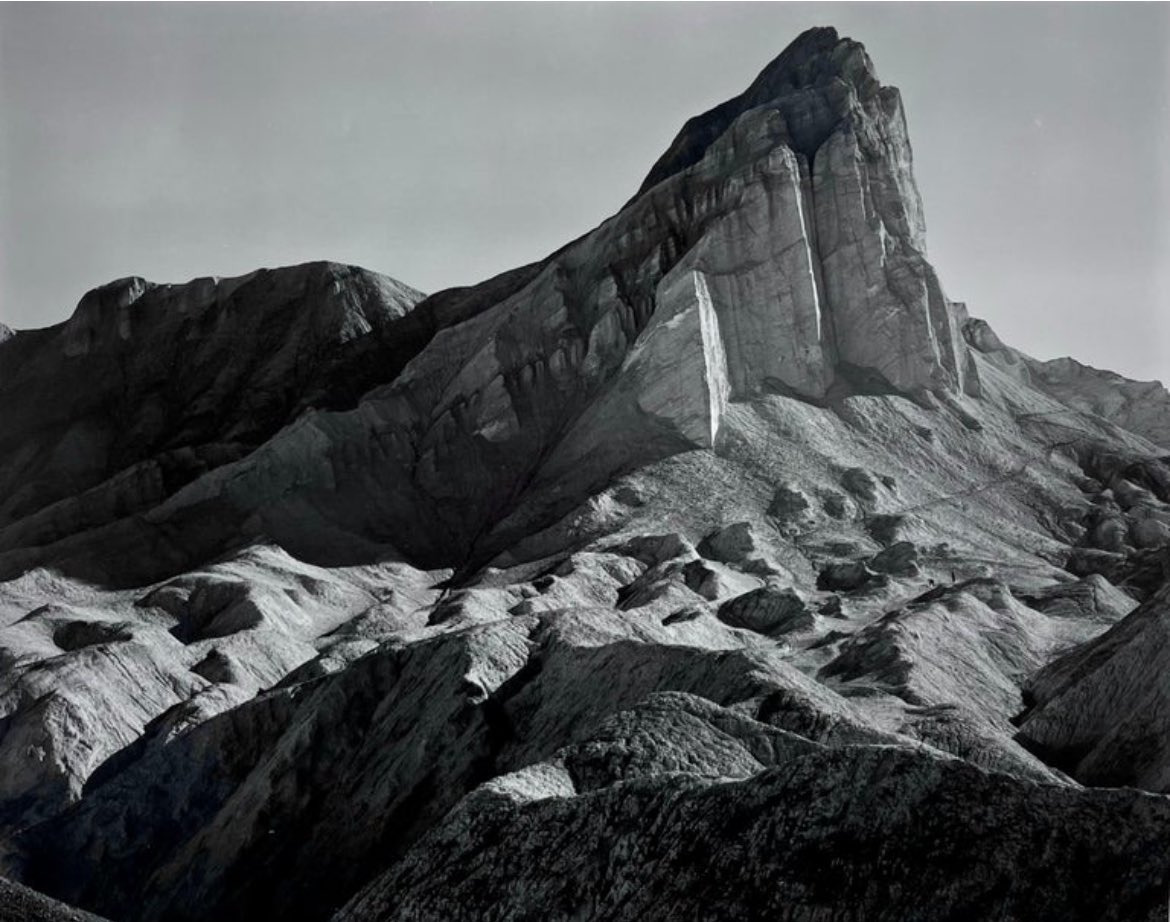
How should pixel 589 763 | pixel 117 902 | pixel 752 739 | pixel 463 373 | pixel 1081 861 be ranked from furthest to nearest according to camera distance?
1. pixel 463 373
2. pixel 117 902
3. pixel 752 739
4. pixel 589 763
5. pixel 1081 861

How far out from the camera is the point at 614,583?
82.8 m

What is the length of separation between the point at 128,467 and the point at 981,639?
68.2 metres

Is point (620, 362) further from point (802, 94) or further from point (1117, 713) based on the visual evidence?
point (1117, 713)

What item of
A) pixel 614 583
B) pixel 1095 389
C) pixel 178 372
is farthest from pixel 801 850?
pixel 1095 389

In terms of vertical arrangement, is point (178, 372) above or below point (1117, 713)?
above

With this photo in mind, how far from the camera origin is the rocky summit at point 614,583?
23.3m

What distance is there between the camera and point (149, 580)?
92.8 metres

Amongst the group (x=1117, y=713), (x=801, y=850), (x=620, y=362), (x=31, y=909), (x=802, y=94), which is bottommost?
(x=31, y=909)

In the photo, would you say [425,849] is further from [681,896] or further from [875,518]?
[875,518]

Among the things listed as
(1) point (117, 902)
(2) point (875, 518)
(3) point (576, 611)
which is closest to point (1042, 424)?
(2) point (875, 518)

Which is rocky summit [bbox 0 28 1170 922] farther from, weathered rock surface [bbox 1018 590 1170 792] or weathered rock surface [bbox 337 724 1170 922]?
weathered rock surface [bbox 1018 590 1170 792]

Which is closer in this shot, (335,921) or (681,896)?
(681,896)

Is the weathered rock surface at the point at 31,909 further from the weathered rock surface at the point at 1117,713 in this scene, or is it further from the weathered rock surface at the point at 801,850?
the weathered rock surface at the point at 1117,713

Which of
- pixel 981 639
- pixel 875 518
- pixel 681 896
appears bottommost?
pixel 681 896
